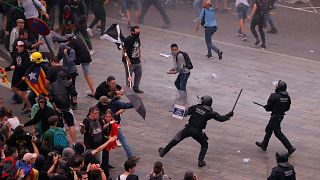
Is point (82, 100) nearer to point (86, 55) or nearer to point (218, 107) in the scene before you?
point (86, 55)

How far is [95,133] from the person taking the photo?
14.3 m

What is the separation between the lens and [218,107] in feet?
62.7

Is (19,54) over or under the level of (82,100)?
over

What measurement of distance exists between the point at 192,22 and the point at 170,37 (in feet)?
5.58

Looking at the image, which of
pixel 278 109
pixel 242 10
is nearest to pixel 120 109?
pixel 278 109

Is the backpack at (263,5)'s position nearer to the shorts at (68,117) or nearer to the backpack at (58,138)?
the shorts at (68,117)

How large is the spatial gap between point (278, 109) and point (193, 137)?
6.01 feet

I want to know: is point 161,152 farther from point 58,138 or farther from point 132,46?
point 132,46

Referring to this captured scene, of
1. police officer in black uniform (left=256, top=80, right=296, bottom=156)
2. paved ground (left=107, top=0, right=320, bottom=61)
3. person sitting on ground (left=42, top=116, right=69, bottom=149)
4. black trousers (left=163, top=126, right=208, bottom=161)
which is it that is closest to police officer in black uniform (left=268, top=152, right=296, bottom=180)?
black trousers (left=163, top=126, right=208, bottom=161)

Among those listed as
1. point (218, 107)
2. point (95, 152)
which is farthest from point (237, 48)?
point (95, 152)

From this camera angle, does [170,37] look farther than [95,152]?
Yes

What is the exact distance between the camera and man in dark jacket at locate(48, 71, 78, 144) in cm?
1585

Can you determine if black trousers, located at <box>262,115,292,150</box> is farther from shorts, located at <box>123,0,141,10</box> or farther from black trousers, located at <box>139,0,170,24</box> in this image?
shorts, located at <box>123,0,141,10</box>

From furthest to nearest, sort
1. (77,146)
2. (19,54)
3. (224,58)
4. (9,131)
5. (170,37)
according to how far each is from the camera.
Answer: (170,37) < (224,58) < (19,54) < (9,131) < (77,146)
